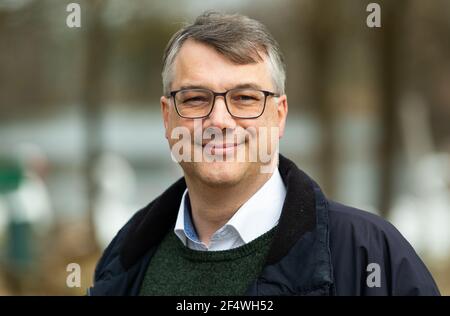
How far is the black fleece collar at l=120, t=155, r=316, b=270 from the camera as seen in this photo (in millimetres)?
2379

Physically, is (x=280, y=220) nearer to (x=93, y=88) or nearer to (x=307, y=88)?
(x=93, y=88)

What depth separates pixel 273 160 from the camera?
261 centimetres

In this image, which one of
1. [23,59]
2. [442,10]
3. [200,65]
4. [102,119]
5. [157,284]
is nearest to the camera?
[200,65]

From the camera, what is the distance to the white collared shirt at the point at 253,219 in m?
2.52

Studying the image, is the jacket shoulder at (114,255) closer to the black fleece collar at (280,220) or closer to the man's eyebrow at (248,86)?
the black fleece collar at (280,220)

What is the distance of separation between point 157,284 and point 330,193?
20.8 ft

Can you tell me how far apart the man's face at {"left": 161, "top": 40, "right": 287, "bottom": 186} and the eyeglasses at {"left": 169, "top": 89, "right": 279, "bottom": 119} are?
0.05 feet

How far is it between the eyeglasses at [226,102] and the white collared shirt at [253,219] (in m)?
0.27

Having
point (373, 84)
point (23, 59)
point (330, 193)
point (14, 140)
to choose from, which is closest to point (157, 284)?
point (373, 84)

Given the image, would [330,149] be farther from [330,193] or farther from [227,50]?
[227,50]

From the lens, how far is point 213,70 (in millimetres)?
2457

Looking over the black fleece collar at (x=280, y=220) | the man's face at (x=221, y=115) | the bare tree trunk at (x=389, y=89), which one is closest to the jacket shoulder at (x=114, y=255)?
the black fleece collar at (x=280, y=220)

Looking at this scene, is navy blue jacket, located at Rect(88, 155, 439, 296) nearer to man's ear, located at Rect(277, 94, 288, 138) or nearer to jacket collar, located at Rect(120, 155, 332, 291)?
jacket collar, located at Rect(120, 155, 332, 291)

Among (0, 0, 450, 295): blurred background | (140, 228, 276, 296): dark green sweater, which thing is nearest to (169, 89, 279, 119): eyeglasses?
(140, 228, 276, 296): dark green sweater
